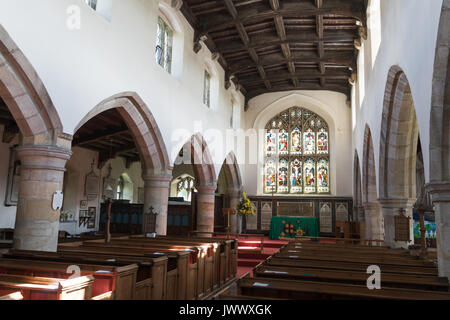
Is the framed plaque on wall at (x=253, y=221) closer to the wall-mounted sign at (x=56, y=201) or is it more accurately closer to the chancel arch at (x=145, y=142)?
the chancel arch at (x=145, y=142)

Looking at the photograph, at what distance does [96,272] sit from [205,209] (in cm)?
849

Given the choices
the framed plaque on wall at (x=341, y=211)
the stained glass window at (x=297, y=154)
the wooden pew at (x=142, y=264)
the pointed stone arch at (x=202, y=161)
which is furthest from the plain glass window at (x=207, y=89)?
the wooden pew at (x=142, y=264)

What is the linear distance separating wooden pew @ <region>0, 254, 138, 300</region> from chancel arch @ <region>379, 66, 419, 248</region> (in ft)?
18.7

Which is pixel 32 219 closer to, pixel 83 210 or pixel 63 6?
pixel 63 6

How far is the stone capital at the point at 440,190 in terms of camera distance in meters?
4.24

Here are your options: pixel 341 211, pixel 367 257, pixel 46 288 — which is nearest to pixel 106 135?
pixel 367 257

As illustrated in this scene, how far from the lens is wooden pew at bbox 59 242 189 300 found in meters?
4.45

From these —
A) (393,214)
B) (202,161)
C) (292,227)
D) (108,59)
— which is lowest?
(292,227)

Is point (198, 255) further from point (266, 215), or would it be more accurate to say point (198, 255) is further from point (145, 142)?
point (266, 215)

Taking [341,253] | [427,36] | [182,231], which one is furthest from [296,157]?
[427,36]

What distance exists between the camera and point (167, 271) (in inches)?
195

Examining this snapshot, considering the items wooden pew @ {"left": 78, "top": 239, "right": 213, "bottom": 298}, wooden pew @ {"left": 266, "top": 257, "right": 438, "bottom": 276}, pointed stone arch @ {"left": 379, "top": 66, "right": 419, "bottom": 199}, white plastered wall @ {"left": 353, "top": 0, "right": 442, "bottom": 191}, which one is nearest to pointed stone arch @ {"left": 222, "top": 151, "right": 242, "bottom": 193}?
white plastered wall @ {"left": 353, "top": 0, "right": 442, "bottom": 191}

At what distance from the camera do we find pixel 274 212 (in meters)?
15.4

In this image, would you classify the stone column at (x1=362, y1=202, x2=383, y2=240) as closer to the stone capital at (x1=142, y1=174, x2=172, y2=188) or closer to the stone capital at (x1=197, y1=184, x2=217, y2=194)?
the stone capital at (x1=197, y1=184, x2=217, y2=194)
